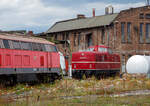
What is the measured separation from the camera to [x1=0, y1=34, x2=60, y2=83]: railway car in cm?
1886

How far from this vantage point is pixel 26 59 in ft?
68.1

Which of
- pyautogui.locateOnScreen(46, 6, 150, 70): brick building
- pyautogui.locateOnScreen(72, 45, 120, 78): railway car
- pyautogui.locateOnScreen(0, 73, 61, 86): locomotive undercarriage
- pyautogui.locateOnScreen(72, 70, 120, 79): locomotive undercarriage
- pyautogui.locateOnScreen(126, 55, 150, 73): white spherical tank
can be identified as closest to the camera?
pyautogui.locateOnScreen(0, 73, 61, 86): locomotive undercarriage

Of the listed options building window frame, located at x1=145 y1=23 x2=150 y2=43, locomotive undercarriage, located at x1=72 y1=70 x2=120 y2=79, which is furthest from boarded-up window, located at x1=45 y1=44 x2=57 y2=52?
building window frame, located at x1=145 y1=23 x2=150 y2=43

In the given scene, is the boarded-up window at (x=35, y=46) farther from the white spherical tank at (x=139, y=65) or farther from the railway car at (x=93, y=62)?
the white spherical tank at (x=139, y=65)

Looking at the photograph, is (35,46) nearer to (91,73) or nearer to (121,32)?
(91,73)

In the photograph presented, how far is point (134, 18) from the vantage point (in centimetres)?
4184

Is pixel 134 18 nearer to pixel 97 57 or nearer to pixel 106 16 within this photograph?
pixel 106 16

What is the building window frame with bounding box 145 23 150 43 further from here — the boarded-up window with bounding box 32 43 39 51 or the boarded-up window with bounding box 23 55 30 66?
the boarded-up window with bounding box 23 55 30 66

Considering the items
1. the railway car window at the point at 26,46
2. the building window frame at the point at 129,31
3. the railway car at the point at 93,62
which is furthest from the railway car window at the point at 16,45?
the building window frame at the point at 129,31

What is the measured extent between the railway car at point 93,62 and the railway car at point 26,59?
4.21 metres

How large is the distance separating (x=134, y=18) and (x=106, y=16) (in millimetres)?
3932

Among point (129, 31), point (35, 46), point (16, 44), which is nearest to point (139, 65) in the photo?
point (129, 31)

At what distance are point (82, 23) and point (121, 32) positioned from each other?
7.62 metres

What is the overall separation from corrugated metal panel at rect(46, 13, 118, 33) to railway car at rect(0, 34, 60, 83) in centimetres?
1828
